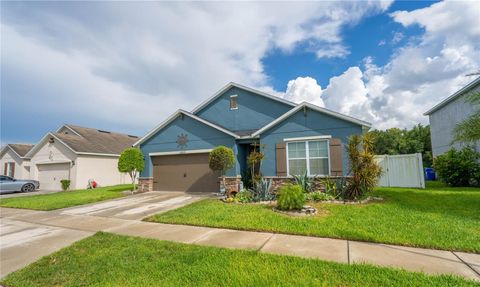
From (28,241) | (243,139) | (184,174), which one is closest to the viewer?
(28,241)

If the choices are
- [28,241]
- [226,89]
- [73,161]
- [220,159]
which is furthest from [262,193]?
[73,161]

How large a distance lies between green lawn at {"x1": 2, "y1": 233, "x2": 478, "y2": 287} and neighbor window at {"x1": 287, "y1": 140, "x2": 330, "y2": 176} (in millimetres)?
7179

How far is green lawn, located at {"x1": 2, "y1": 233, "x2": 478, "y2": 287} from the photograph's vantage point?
311 cm

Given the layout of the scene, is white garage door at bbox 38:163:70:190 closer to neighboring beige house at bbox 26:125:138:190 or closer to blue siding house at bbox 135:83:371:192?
neighboring beige house at bbox 26:125:138:190

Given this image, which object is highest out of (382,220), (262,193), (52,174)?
(52,174)

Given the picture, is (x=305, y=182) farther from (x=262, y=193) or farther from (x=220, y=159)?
(x=220, y=159)

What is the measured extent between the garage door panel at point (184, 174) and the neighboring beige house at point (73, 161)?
27.9 feet

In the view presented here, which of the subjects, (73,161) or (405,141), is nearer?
(73,161)

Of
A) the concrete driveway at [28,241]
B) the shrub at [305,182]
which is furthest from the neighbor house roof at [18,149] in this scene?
the shrub at [305,182]

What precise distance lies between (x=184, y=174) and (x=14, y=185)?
14.7m

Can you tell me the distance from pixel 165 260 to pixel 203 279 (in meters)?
1.04

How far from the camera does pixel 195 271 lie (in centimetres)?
353

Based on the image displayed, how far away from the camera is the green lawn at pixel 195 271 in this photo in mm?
3109

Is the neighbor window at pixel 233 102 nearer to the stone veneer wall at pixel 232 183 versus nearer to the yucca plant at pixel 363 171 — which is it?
the stone veneer wall at pixel 232 183
